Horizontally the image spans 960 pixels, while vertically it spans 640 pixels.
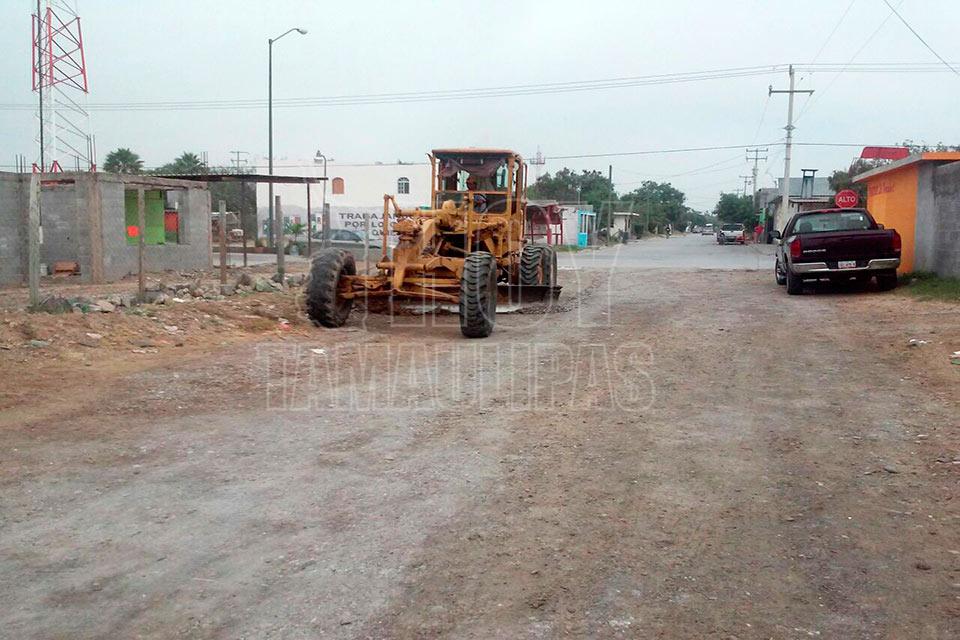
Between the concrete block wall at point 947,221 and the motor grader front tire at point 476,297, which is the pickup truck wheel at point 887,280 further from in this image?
the motor grader front tire at point 476,297

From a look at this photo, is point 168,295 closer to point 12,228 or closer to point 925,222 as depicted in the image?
point 12,228

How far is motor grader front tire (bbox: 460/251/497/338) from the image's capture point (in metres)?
11.6

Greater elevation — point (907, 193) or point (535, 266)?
point (907, 193)

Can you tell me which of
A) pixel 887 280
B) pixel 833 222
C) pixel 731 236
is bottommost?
pixel 887 280

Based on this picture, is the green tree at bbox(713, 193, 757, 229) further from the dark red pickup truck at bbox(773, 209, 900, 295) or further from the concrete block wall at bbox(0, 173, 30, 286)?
the concrete block wall at bbox(0, 173, 30, 286)

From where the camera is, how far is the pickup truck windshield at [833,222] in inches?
651

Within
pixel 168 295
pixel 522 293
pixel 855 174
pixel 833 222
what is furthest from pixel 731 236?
pixel 168 295

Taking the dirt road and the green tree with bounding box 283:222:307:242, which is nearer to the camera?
the dirt road

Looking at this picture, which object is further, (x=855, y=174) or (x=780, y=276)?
(x=855, y=174)

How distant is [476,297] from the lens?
38.0 feet

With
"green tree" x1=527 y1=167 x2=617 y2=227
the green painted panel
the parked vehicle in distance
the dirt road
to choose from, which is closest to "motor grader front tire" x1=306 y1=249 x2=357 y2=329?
the dirt road

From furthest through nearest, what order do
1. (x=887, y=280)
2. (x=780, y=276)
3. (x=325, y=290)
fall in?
(x=780, y=276)
(x=887, y=280)
(x=325, y=290)

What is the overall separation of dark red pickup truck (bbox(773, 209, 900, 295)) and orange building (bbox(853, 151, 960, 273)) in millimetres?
2263

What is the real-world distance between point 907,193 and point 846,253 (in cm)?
464
